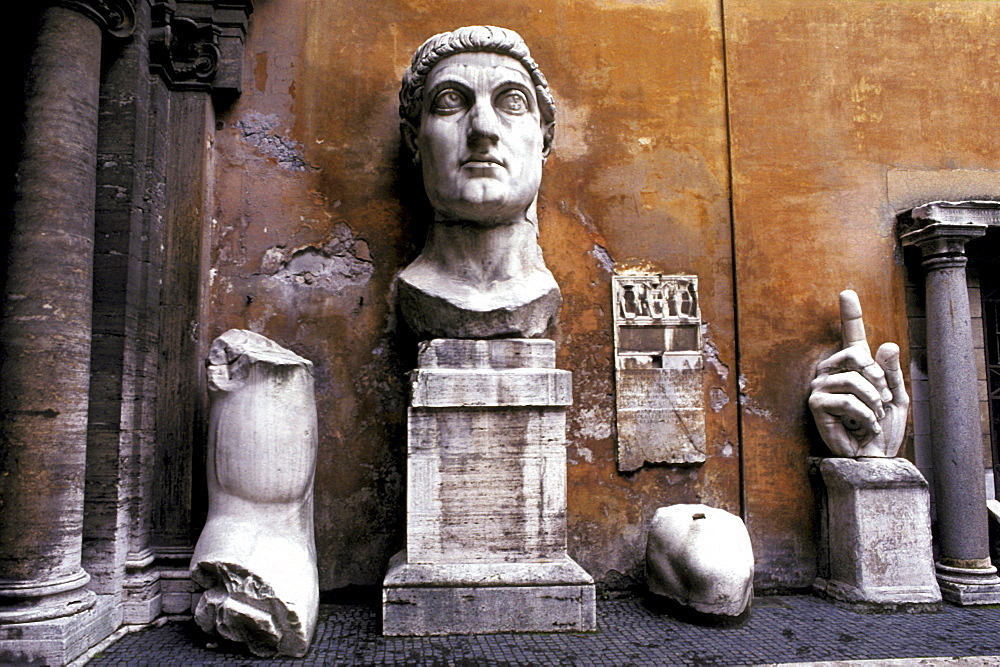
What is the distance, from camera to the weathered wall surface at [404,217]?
163 inches

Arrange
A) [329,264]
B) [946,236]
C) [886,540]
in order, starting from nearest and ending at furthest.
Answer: [886,540] → [329,264] → [946,236]

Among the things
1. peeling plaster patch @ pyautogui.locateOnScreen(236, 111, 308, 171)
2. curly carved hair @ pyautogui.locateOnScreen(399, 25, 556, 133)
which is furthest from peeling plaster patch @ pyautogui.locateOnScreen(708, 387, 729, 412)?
peeling plaster patch @ pyautogui.locateOnScreen(236, 111, 308, 171)

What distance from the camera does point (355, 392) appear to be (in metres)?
4.14

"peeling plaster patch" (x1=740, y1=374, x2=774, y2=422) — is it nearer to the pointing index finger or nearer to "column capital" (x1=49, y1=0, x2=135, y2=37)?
the pointing index finger

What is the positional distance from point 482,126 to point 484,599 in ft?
7.28

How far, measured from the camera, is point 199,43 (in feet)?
13.5

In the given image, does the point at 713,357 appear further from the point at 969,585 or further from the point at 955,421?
the point at 969,585

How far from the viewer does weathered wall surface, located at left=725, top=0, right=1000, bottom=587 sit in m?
4.39

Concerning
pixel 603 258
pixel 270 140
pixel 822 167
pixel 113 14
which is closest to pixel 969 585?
pixel 822 167

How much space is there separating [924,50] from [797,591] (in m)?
3.48

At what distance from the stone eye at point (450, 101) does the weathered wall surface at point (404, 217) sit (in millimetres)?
686

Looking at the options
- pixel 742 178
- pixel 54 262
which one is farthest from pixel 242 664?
pixel 742 178

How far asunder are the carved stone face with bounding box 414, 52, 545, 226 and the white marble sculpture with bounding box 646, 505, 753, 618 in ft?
5.89

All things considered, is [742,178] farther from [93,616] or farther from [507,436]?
[93,616]
